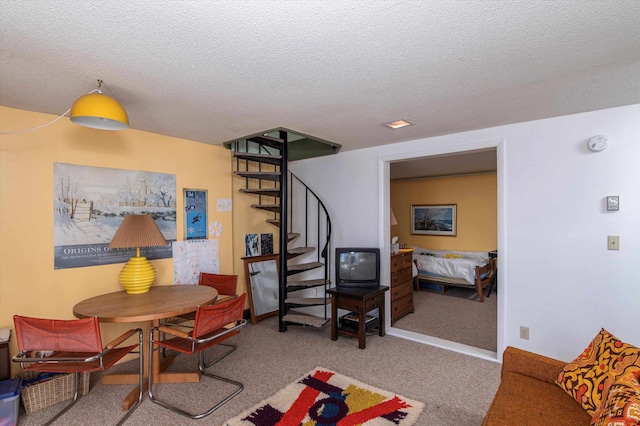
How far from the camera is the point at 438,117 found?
2746 millimetres

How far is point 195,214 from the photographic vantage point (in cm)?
367

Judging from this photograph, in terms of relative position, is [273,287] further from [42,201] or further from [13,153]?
[13,153]

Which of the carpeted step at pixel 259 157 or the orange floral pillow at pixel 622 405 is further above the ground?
the carpeted step at pixel 259 157

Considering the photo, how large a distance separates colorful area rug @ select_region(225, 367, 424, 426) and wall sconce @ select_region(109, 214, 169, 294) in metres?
1.42

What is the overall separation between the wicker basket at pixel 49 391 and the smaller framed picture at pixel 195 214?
1606 mm

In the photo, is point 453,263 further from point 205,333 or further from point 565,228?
point 205,333

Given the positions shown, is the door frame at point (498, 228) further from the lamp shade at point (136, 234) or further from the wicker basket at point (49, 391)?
the wicker basket at point (49, 391)

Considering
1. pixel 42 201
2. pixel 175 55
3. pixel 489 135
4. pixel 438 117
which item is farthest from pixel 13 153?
pixel 489 135

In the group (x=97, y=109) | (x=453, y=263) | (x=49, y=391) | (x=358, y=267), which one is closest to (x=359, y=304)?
(x=358, y=267)

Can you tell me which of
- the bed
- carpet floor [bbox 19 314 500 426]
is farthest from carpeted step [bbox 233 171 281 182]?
the bed

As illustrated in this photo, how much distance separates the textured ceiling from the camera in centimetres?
133

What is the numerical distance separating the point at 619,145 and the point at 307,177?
3312mm

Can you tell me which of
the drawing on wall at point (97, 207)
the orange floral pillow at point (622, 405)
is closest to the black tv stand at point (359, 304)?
the drawing on wall at point (97, 207)

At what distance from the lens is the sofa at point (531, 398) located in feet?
4.79
